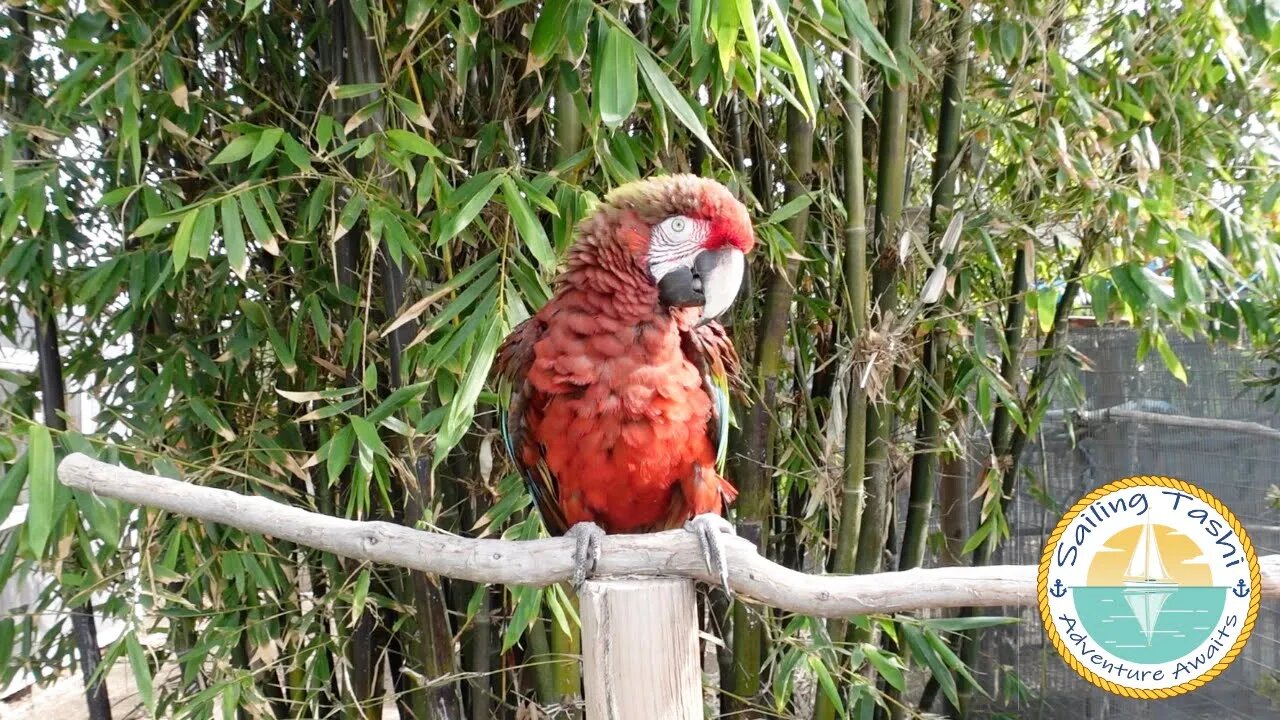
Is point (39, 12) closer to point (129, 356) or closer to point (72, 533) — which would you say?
point (129, 356)

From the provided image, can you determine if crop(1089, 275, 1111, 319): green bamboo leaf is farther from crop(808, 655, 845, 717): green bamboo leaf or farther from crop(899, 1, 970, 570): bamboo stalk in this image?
crop(808, 655, 845, 717): green bamboo leaf

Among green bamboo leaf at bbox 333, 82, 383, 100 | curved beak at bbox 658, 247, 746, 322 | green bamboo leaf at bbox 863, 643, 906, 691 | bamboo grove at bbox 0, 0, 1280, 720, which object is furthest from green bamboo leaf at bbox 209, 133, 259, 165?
green bamboo leaf at bbox 863, 643, 906, 691

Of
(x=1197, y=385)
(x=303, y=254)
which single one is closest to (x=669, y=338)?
(x=303, y=254)

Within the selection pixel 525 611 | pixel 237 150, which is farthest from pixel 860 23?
pixel 525 611

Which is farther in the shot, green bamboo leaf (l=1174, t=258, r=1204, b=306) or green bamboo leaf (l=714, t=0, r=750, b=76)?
green bamboo leaf (l=1174, t=258, r=1204, b=306)

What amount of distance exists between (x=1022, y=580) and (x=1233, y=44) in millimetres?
1149

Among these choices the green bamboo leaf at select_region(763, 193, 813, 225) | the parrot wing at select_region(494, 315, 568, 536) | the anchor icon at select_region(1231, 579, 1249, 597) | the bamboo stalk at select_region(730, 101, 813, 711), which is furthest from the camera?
the bamboo stalk at select_region(730, 101, 813, 711)

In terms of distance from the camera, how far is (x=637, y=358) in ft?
3.24

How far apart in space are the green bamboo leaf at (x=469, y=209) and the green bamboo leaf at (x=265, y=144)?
0.25m

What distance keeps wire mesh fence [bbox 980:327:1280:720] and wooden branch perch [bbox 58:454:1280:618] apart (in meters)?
0.96

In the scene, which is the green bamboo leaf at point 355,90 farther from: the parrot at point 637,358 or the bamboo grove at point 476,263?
the parrot at point 637,358

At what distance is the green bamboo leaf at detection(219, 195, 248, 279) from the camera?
1065mm

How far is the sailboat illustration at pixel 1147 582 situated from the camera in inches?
28.6

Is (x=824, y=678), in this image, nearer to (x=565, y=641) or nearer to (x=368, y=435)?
(x=565, y=641)
